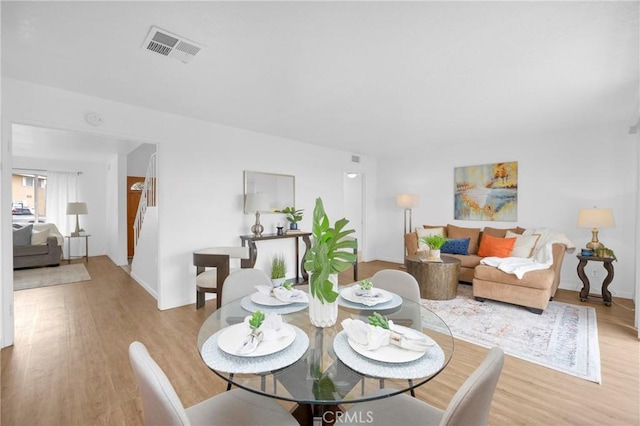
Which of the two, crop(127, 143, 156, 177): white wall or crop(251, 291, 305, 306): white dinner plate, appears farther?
crop(127, 143, 156, 177): white wall

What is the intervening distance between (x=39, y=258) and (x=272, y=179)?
5.12 m

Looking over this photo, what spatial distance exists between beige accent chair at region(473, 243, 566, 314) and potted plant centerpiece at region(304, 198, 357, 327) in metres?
3.02

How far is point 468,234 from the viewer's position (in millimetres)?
4887

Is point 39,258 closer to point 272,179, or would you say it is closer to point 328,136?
point 272,179

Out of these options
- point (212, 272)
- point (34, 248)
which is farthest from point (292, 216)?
point (34, 248)

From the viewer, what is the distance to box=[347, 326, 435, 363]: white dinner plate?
1004 millimetres

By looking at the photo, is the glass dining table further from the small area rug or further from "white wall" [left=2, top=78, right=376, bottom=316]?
the small area rug

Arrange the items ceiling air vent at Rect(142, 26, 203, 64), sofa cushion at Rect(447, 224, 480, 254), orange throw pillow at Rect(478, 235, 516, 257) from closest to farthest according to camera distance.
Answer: ceiling air vent at Rect(142, 26, 203, 64) → orange throw pillow at Rect(478, 235, 516, 257) → sofa cushion at Rect(447, 224, 480, 254)

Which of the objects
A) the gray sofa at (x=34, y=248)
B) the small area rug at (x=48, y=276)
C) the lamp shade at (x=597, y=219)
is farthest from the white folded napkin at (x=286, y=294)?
the gray sofa at (x=34, y=248)

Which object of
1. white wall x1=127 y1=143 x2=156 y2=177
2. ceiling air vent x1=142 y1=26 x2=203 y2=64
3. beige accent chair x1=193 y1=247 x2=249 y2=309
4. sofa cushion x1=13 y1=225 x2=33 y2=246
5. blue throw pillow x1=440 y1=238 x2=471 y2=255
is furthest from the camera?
white wall x1=127 y1=143 x2=156 y2=177

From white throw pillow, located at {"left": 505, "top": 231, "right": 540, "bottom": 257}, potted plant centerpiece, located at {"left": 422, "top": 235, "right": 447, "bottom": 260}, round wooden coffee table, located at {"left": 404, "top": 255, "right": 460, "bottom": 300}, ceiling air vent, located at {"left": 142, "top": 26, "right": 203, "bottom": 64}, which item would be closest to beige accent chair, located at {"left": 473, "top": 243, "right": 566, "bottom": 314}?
round wooden coffee table, located at {"left": 404, "top": 255, "right": 460, "bottom": 300}

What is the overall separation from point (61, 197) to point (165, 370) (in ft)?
22.8

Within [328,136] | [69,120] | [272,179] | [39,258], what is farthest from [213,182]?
[39,258]

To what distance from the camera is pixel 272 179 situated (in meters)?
4.54
